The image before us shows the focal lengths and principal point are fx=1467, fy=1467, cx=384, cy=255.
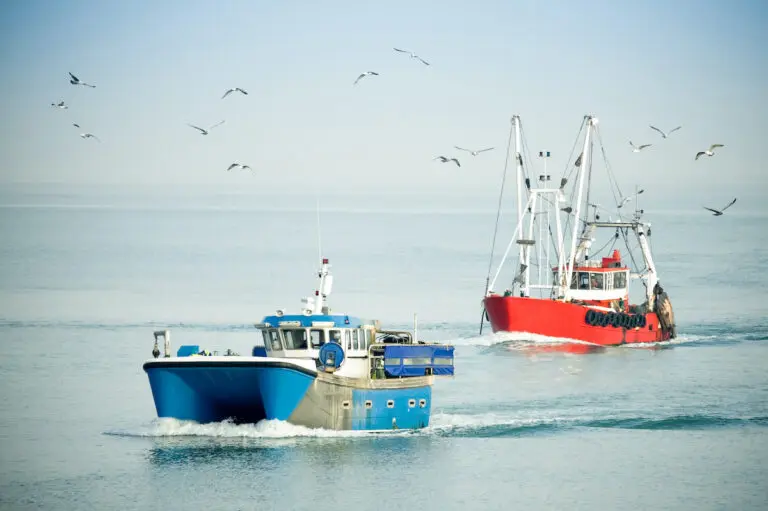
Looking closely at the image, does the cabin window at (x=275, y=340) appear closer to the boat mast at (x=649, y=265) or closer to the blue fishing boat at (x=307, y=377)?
the blue fishing boat at (x=307, y=377)

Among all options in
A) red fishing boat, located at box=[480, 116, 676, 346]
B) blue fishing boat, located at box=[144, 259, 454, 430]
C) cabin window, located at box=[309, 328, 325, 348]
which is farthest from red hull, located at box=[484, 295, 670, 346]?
cabin window, located at box=[309, 328, 325, 348]

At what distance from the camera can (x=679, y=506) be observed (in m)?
47.3

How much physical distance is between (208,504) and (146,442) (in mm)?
7630

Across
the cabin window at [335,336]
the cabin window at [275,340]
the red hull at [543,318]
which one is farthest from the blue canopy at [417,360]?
the red hull at [543,318]

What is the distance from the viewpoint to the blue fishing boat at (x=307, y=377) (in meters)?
50.4

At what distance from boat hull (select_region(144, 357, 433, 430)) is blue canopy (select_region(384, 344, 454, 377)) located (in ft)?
1.62

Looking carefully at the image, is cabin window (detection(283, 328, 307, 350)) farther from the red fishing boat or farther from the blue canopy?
the red fishing boat

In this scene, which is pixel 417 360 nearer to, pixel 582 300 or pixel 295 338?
pixel 295 338

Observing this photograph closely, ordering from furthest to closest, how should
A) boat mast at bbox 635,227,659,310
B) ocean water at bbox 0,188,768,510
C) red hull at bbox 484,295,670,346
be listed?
boat mast at bbox 635,227,659,310
red hull at bbox 484,295,670,346
ocean water at bbox 0,188,768,510

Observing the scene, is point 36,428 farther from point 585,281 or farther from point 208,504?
point 585,281

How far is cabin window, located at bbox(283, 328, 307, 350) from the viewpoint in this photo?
52.2 meters

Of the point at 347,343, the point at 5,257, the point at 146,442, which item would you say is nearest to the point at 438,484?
the point at 347,343

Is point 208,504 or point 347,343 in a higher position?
point 347,343

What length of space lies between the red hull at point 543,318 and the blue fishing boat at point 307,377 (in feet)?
121
